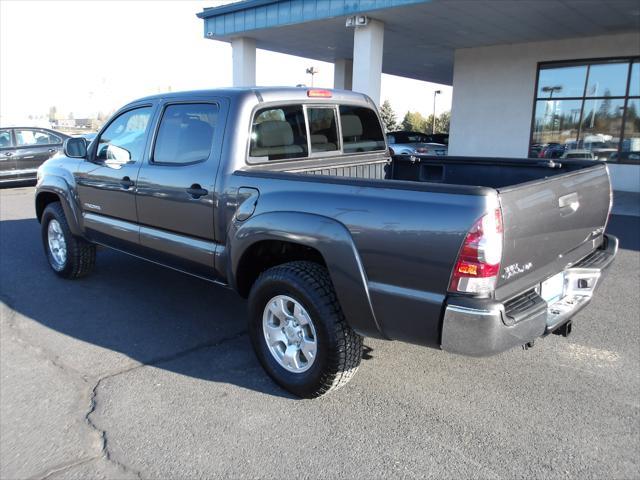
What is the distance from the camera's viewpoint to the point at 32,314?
4.81m

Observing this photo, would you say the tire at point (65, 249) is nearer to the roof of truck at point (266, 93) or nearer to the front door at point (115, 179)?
the front door at point (115, 179)

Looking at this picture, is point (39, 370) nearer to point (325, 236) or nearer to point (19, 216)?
point (325, 236)

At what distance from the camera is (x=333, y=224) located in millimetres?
3021

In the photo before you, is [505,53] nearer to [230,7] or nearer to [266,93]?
[230,7]

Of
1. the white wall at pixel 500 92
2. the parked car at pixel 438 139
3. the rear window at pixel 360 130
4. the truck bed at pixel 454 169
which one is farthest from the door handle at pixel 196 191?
the parked car at pixel 438 139

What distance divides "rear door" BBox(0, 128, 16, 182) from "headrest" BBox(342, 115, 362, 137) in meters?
11.2

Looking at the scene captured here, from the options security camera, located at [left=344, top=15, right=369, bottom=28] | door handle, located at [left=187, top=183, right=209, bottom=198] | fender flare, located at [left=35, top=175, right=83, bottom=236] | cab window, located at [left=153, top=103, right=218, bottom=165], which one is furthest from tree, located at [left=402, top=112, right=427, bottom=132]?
door handle, located at [left=187, top=183, right=209, bottom=198]

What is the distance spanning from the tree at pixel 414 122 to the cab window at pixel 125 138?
43.8 m

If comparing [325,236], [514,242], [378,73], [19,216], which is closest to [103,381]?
[325,236]

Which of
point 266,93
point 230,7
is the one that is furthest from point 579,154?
point 266,93

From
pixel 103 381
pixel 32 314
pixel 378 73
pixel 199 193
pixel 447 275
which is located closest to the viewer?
pixel 447 275

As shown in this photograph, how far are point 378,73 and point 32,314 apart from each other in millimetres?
10393

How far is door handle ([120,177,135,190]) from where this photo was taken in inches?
180

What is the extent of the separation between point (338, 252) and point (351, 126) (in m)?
2.02
